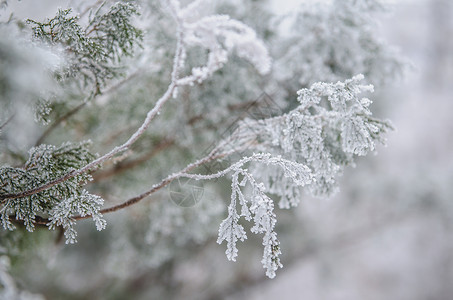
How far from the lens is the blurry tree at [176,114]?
144cm

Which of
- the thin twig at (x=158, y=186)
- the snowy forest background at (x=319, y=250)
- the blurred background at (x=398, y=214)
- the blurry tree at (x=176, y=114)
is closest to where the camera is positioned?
the blurry tree at (x=176, y=114)

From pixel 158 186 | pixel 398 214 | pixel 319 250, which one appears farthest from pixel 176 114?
pixel 398 214

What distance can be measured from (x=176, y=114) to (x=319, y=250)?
5717 mm

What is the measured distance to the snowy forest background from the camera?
4.39 m

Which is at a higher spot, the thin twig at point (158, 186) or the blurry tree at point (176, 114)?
the blurry tree at point (176, 114)

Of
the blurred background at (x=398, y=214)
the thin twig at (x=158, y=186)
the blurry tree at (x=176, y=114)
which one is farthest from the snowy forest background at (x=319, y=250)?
the thin twig at (x=158, y=186)

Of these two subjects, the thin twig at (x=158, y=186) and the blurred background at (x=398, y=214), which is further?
the blurred background at (x=398, y=214)

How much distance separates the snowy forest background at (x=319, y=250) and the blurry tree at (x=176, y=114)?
16 cm

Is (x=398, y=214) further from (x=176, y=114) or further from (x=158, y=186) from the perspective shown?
(x=158, y=186)

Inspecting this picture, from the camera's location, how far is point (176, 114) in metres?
3.02

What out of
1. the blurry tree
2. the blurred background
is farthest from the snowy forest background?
the blurry tree

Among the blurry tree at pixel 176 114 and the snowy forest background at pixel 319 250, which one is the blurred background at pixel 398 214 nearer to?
the snowy forest background at pixel 319 250

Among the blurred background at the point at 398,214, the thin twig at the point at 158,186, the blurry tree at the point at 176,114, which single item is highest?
the blurred background at the point at 398,214

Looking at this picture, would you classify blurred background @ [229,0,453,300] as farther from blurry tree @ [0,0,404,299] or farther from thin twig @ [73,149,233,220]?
thin twig @ [73,149,233,220]
